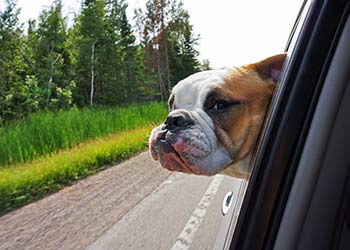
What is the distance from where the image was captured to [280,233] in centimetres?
87

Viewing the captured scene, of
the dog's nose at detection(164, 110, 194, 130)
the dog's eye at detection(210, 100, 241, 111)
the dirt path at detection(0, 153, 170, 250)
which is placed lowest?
the dirt path at detection(0, 153, 170, 250)

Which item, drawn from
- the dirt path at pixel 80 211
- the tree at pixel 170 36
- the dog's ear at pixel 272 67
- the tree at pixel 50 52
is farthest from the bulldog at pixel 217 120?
the tree at pixel 50 52

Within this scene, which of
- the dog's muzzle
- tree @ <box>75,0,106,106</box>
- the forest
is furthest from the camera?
tree @ <box>75,0,106,106</box>

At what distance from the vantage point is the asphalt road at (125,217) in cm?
304

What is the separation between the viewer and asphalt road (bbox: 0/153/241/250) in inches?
120

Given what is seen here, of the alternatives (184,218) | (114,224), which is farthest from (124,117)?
(184,218)

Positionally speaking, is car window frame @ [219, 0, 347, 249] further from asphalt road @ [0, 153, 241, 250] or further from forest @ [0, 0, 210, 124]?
forest @ [0, 0, 210, 124]

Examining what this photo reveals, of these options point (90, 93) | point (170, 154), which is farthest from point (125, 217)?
point (90, 93)

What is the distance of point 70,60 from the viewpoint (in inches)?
739

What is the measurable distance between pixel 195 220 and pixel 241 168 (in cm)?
191

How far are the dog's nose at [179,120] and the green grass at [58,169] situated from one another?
3.69 meters

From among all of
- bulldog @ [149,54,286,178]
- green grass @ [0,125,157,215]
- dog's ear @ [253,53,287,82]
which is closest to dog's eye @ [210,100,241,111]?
bulldog @ [149,54,286,178]

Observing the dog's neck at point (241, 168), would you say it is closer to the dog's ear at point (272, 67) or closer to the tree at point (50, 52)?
the dog's ear at point (272, 67)

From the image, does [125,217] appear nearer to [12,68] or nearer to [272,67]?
[272,67]
